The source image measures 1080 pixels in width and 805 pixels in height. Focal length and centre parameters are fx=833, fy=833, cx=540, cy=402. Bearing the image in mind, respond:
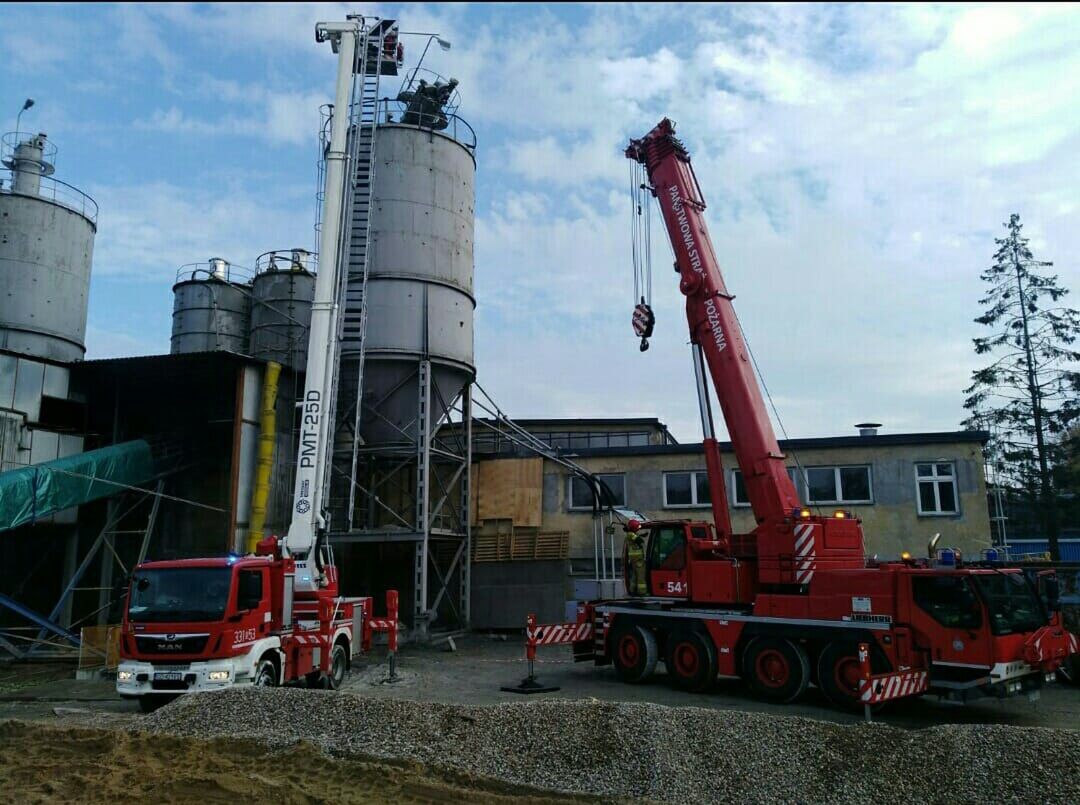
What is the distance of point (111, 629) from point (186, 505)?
26.8 ft

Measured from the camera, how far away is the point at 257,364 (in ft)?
73.7

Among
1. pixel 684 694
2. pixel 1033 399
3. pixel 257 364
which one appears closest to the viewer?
pixel 684 694

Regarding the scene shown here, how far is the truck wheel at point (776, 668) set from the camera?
13086mm

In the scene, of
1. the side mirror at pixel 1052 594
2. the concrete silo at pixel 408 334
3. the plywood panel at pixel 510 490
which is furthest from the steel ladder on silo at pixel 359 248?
the side mirror at pixel 1052 594

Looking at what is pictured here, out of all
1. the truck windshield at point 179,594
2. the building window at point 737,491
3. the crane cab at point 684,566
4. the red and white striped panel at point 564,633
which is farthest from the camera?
the building window at point 737,491

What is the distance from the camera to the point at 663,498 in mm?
25562

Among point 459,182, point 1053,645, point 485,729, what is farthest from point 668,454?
point 485,729

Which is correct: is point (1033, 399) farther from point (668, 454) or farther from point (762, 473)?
point (762, 473)

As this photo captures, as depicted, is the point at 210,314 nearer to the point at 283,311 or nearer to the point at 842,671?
the point at 283,311

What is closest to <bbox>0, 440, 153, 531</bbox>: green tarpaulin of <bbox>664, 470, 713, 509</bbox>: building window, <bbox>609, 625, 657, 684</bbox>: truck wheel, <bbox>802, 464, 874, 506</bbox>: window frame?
<bbox>609, 625, 657, 684</bbox>: truck wheel

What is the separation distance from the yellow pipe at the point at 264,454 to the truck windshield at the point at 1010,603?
1684 cm

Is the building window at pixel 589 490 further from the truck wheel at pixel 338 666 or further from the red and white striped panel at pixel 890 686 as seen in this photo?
the red and white striped panel at pixel 890 686

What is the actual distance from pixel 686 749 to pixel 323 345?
11.0 metres

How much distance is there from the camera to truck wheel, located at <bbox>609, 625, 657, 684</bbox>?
15188mm
